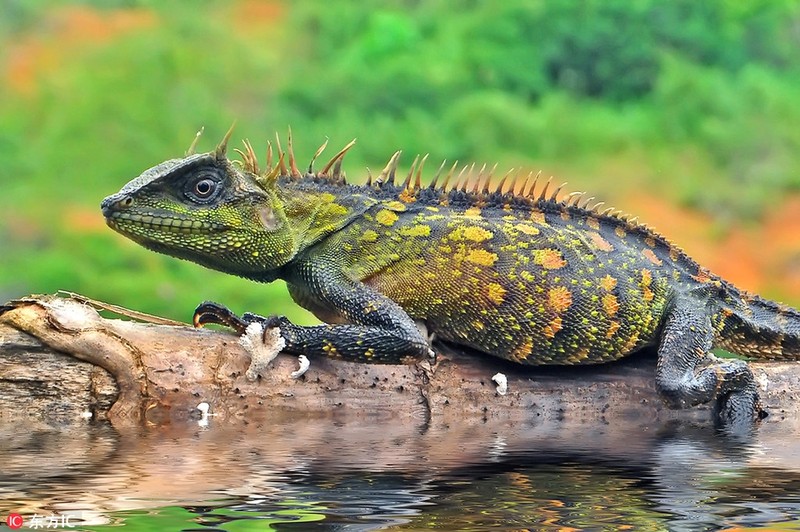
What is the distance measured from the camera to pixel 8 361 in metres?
7.61

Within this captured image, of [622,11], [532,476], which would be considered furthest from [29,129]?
[532,476]

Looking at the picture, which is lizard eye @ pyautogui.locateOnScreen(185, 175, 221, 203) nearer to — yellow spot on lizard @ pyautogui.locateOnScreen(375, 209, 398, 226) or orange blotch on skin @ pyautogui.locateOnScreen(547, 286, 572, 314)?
yellow spot on lizard @ pyautogui.locateOnScreen(375, 209, 398, 226)

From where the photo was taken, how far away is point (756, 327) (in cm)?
908

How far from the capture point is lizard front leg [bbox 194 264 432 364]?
7969 millimetres

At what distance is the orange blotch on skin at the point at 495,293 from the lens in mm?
8438

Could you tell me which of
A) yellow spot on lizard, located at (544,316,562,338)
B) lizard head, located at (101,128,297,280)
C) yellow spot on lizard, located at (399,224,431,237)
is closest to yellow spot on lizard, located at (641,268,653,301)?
yellow spot on lizard, located at (544,316,562,338)

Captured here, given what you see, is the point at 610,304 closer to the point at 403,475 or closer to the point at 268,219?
the point at 268,219

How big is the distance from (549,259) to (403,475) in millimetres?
2716

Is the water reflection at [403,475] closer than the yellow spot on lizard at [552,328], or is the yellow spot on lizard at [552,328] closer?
the water reflection at [403,475]

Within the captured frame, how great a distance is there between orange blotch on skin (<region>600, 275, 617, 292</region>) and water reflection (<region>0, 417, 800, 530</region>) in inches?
41.5

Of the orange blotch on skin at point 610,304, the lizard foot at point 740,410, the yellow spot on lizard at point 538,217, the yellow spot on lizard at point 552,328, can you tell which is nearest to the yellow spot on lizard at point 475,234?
the yellow spot on lizard at point 538,217

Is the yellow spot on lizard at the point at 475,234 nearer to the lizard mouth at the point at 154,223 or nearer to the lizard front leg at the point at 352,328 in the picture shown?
the lizard front leg at the point at 352,328

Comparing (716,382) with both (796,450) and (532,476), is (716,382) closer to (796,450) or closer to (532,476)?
(796,450)

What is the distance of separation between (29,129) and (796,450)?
18944mm
